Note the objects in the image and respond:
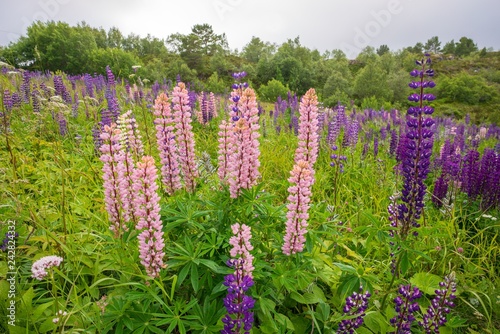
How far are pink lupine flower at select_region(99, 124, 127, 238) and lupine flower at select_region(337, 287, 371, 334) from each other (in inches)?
72.7

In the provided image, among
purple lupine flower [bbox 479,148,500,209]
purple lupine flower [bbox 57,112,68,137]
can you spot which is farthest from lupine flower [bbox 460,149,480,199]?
purple lupine flower [bbox 57,112,68,137]

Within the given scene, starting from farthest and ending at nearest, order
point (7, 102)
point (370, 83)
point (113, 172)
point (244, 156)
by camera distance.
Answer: point (370, 83), point (7, 102), point (244, 156), point (113, 172)

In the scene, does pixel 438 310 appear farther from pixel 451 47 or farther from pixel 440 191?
pixel 451 47

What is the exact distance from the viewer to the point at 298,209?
225 cm

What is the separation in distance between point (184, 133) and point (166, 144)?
21 cm

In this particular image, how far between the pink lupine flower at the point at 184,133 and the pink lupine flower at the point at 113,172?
2.18 feet

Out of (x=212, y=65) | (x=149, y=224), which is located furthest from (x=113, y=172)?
(x=212, y=65)

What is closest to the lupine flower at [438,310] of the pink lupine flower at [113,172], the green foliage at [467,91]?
the pink lupine flower at [113,172]

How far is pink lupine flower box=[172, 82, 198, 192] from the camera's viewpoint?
111 inches

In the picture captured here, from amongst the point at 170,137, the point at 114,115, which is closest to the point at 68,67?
the point at 114,115

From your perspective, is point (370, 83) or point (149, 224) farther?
point (370, 83)

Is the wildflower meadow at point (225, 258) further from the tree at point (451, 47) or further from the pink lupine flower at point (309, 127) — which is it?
the tree at point (451, 47)

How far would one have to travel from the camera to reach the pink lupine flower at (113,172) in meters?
2.24

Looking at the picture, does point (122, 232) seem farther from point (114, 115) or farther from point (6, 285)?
point (114, 115)
